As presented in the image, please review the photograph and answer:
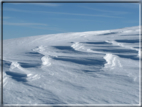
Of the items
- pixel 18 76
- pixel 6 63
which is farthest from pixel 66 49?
pixel 18 76

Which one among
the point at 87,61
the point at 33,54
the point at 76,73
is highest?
the point at 33,54

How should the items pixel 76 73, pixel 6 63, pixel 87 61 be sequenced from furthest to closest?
pixel 6 63 → pixel 87 61 → pixel 76 73

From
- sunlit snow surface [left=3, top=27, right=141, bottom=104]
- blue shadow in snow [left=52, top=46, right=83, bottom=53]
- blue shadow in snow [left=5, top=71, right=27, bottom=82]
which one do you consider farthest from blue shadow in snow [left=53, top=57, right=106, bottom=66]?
blue shadow in snow [left=5, top=71, right=27, bottom=82]

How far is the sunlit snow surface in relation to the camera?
1.76 m

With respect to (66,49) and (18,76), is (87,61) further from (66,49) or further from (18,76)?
(18,76)

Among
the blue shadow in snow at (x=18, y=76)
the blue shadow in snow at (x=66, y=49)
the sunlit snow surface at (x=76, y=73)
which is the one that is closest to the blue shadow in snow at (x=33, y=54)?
the sunlit snow surface at (x=76, y=73)

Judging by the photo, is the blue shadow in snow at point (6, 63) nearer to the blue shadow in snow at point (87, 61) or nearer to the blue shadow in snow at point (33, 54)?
the blue shadow in snow at point (33, 54)

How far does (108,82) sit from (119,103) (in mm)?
350

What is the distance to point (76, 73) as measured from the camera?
87.7 inches

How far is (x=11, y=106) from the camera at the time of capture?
1.67 meters

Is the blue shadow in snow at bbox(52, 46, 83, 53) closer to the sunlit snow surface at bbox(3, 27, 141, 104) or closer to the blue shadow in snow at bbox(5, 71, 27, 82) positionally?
the sunlit snow surface at bbox(3, 27, 141, 104)

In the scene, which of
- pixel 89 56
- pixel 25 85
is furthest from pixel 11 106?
pixel 89 56

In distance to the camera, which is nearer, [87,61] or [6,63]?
[87,61]

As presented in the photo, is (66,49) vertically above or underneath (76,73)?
above
